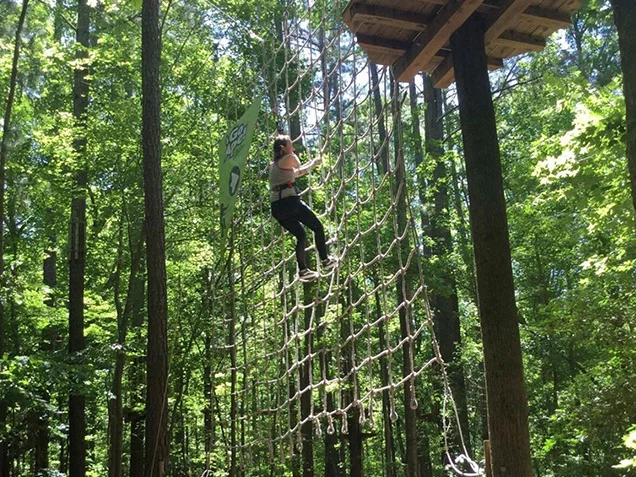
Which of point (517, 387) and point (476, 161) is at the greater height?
point (476, 161)

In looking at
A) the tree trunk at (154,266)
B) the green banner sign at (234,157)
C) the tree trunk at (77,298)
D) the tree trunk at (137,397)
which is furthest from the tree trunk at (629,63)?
the tree trunk at (137,397)

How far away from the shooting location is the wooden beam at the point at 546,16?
2.52 m

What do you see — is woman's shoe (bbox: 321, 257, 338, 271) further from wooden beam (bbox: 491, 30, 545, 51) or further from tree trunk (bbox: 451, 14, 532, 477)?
wooden beam (bbox: 491, 30, 545, 51)

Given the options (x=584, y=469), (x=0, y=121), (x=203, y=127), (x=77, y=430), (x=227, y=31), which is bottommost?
(x=584, y=469)

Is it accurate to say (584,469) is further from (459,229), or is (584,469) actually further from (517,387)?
(517,387)

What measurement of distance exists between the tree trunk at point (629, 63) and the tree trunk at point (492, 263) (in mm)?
464

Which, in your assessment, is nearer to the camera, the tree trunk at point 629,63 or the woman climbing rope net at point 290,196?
A: the tree trunk at point 629,63

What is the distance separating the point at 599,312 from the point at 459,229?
4.66 m

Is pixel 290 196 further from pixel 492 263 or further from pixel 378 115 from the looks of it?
pixel 492 263

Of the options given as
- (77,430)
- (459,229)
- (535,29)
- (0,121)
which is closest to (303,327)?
(459,229)

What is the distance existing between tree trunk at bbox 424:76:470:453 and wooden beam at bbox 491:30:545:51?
215 inches

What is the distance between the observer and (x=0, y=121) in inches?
319

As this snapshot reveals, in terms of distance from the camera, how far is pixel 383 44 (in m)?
2.71

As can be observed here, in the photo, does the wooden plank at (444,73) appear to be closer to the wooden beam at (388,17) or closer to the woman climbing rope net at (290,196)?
the wooden beam at (388,17)
